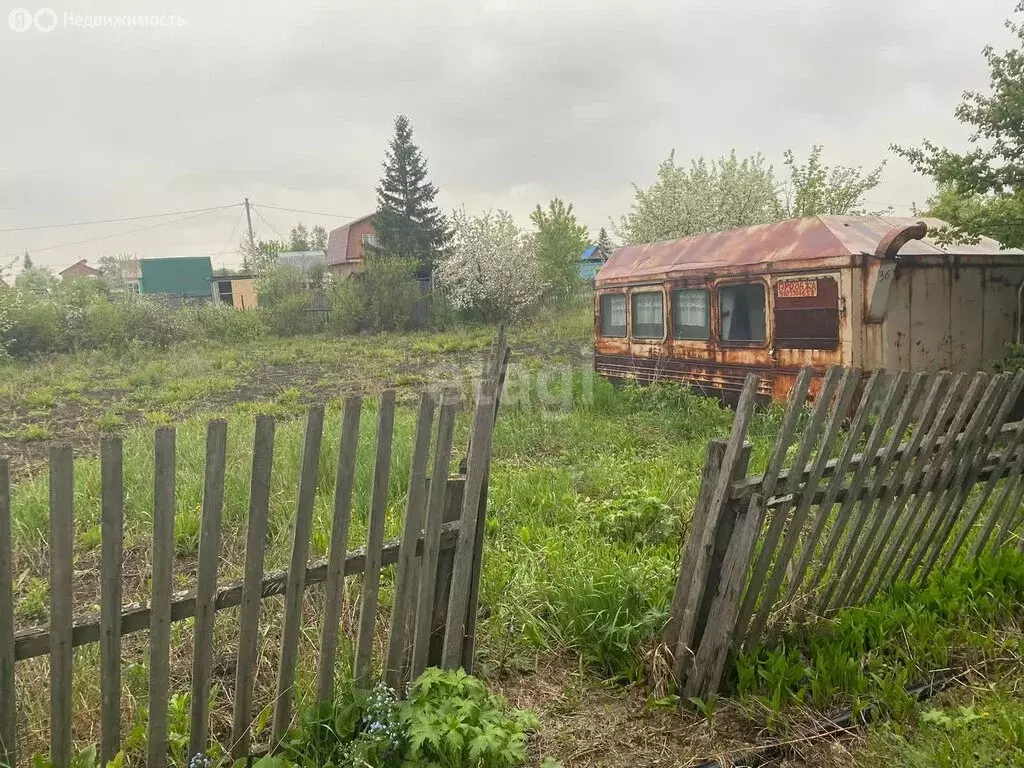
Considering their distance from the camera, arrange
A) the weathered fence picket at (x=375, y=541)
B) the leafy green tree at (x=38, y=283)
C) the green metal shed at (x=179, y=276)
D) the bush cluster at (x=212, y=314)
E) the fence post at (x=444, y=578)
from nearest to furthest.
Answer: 1. the weathered fence picket at (x=375, y=541)
2. the fence post at (x=444, y=578)
3. the bush cluster at (x=212, y=314)
4. the leafy green tree at (x=38, y=283)
5. the green metal shed at (x=179, y=276)

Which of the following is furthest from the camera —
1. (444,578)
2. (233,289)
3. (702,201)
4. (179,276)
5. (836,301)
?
(179,276)

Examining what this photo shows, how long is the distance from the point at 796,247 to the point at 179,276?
4220cm

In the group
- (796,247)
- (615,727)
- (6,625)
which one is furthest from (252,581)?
(796,247)

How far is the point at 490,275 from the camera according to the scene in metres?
26.0

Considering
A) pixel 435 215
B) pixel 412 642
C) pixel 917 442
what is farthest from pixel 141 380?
pixel 435 215

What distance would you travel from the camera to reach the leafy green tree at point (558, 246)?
97.0ft

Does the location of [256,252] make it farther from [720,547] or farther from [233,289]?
[720,547]

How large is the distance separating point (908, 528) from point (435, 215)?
119 ft

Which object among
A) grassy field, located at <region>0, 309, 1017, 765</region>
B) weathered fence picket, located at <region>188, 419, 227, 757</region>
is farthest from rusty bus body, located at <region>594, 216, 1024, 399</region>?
weathered fence picket, located at <region>188, 419, 227, 757</region>

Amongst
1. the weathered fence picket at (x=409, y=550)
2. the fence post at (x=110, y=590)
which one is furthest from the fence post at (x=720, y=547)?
the fence post at (x=110, y=590)

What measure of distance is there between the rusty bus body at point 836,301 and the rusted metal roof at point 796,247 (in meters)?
0.02

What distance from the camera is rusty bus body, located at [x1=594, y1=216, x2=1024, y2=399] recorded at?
6992mm

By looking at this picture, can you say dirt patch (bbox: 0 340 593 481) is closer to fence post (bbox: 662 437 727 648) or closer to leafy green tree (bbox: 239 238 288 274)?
fence post (bbox: 662 437 727 648)

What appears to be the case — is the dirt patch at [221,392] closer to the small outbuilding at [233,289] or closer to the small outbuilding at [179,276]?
the small outbuilding at [233,289]
